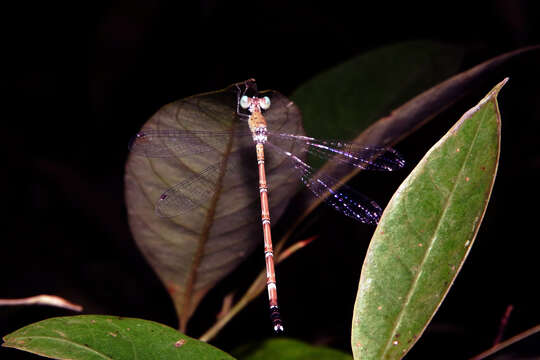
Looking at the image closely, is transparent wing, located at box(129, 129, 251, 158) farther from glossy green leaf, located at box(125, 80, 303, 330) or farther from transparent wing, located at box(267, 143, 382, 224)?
transparent wing, located at box(267, 143, 382, 224)

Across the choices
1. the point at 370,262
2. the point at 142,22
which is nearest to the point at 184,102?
the point at 370,262

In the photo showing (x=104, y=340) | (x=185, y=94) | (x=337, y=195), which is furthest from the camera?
(x=185, y=94)

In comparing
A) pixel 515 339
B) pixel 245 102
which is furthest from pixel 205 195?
pixel 515 339

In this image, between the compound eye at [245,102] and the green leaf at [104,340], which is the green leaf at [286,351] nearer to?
the green leaf at [104,340]

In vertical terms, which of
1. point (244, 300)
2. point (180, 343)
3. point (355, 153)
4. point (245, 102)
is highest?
point (245, 102)

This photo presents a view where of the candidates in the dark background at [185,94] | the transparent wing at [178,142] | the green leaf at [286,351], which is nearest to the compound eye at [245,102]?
the transparent wing at [178,142]

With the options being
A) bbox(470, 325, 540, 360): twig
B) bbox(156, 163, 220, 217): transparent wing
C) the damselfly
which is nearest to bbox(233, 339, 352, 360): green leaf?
the damselfly

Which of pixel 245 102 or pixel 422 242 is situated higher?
pixel 245 102

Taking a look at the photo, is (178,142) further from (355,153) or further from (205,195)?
(355,153)

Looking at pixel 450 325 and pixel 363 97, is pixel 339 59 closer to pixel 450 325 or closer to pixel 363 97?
pixel 363 97
